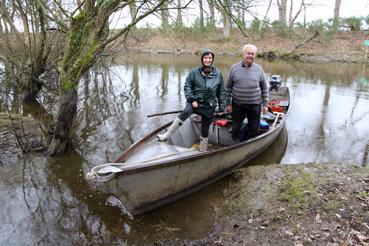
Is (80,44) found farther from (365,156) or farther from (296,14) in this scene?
(296,14)

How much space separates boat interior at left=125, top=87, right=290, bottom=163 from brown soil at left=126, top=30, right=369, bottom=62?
16.5 metres

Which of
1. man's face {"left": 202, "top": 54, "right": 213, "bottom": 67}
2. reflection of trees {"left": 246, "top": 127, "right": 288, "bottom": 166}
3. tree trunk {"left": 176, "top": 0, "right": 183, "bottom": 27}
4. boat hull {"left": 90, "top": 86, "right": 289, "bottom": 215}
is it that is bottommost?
reflection of trees {"left": 246, "top": 127, "right": 288, "bottom": 166}

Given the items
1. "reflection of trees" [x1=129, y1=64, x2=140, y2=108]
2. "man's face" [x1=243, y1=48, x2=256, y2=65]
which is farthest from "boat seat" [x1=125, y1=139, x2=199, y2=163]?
"reflection of trees" [x1=129, y1=64, x2=140, y2=108]

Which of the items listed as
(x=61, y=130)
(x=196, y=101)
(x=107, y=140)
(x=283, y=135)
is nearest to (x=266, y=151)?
(x=283, y=135)

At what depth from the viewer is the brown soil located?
80.3ft

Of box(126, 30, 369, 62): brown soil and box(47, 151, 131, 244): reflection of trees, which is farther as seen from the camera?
box(126, 30, 369, 62): brown soil

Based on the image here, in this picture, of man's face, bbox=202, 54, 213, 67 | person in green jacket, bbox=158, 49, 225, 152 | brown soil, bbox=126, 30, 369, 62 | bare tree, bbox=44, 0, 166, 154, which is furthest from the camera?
brown soil, bbox=126, 30, 369, 62

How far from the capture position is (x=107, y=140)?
7.33m

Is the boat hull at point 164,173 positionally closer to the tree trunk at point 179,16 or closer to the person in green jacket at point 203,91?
the person in green jacket at point 203,91

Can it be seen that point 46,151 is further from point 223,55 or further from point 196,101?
point 223,55

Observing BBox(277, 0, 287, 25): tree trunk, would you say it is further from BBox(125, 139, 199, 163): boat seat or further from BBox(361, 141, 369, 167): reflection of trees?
BBox(125, 139, 199, 163): boat seat

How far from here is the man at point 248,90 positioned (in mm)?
5328

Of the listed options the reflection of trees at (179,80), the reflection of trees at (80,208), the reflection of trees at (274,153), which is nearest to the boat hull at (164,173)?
the reflection of trees at (80,208)

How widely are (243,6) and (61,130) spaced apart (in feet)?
12.3
